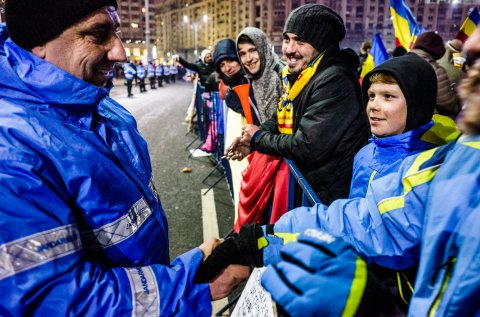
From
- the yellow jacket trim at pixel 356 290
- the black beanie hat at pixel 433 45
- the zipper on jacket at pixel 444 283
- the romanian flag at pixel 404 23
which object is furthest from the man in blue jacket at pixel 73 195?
the romanian flag at pixel 404 23

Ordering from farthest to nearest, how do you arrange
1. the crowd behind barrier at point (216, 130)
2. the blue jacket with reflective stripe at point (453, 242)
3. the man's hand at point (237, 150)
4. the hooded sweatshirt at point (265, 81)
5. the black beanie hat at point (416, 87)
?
the crowd behind barrier at point (216, 130), the hooded sweatshirt at point (265, 81), the man's hand at point (237, 150), the black beanie hat at point (416, 87), the blue jacket with reflective stripe at point (453, 242)

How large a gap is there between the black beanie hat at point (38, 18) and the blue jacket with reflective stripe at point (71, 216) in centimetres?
7

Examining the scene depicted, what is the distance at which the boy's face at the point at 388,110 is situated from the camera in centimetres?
218

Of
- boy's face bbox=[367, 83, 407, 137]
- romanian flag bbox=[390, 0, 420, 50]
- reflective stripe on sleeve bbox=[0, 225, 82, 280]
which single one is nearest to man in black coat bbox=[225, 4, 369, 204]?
boy's face bbox=[367, 83, 407, 137]

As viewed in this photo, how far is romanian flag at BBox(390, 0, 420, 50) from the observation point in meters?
6.46

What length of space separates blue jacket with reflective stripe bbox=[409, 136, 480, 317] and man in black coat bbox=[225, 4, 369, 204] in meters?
1.51

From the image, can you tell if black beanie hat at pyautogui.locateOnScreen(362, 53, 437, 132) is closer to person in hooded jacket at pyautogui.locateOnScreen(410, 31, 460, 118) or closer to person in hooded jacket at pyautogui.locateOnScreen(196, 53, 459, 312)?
person in hooded jacket at pyautogui.locateOnScreen(196, 53, 459, 312)

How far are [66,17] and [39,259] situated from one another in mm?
970

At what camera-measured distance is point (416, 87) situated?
212 cm

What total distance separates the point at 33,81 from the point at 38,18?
0.27 m

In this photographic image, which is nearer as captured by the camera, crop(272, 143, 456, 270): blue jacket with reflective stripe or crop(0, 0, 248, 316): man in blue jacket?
crop(0, 0, 248, 316): man in blue jacket

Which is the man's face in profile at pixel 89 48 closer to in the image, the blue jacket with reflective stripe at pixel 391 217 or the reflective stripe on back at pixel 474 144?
the blue jacket with reflective stripe at pixel 391 217

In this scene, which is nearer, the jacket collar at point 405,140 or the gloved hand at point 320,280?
the gloved hand at point 320,280

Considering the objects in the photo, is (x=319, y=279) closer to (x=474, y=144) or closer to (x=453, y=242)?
(x=453, y=242)
